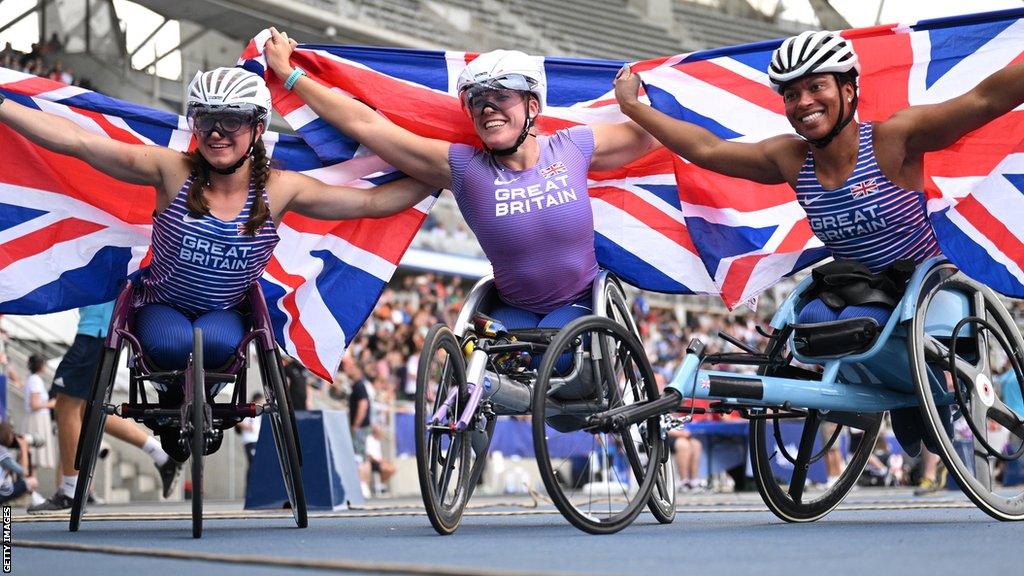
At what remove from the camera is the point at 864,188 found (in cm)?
552

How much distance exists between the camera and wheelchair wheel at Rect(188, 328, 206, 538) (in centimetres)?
507

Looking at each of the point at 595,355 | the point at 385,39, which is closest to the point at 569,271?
the point at 595,355

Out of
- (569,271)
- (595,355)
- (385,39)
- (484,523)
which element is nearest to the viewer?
(595,355)

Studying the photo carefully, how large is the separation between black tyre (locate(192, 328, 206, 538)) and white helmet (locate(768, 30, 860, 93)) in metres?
2.56

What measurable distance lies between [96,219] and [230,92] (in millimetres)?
1398

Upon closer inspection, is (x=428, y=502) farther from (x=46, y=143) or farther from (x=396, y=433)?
(x=396, y=433)

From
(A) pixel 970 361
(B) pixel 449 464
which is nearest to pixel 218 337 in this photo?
(B) pixel 449 464

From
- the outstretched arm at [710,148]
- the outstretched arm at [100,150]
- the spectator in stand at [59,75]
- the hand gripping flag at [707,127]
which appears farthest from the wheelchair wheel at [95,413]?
the spectator in stand at [59,75]

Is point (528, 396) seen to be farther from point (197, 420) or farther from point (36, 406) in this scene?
point (36, 406)

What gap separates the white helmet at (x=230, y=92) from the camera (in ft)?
19.1

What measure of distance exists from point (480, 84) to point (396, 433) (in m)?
10.2

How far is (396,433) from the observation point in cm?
1559

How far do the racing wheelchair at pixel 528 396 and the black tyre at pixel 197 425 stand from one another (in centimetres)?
85

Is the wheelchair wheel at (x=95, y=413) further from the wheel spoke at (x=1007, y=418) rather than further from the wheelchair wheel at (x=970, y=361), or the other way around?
the wheel spoke at (x=1007, y=418)
